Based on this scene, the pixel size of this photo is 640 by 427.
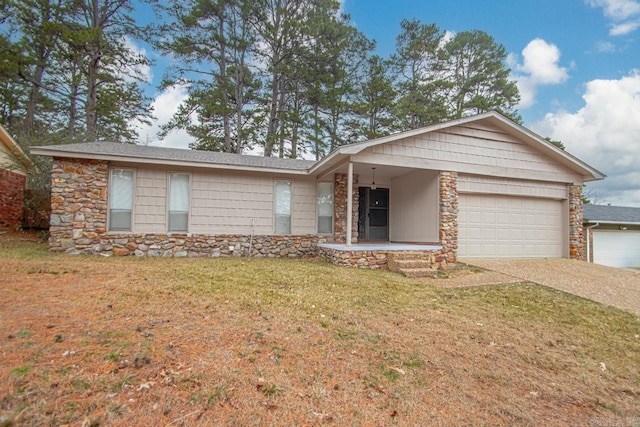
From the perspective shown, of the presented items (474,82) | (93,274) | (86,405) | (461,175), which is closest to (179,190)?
(93,274)

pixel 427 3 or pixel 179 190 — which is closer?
pixel 179 190

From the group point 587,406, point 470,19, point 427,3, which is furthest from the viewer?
point 470,19

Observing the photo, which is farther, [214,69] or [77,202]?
[214,69]

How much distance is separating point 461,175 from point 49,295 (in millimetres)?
9519

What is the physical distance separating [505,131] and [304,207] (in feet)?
21.9

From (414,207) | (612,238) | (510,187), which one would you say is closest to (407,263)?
(414,207)

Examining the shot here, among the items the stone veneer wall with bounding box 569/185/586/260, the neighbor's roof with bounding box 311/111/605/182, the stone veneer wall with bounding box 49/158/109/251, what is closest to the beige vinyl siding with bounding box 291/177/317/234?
the neighbor's roof with bounding box 311/111/605/182

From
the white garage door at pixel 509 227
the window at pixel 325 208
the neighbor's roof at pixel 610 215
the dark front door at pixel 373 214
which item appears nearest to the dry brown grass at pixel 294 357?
the white garage door at pixel 509 227

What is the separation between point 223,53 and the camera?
55.2 feet

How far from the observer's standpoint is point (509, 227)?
31.6 ft

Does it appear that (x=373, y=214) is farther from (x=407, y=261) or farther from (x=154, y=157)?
(x=154, y=157)

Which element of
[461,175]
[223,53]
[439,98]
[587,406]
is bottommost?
[587,406]

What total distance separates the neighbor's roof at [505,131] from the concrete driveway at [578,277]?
3016 mm

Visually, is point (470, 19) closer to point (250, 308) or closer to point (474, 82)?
point (474, 82)
